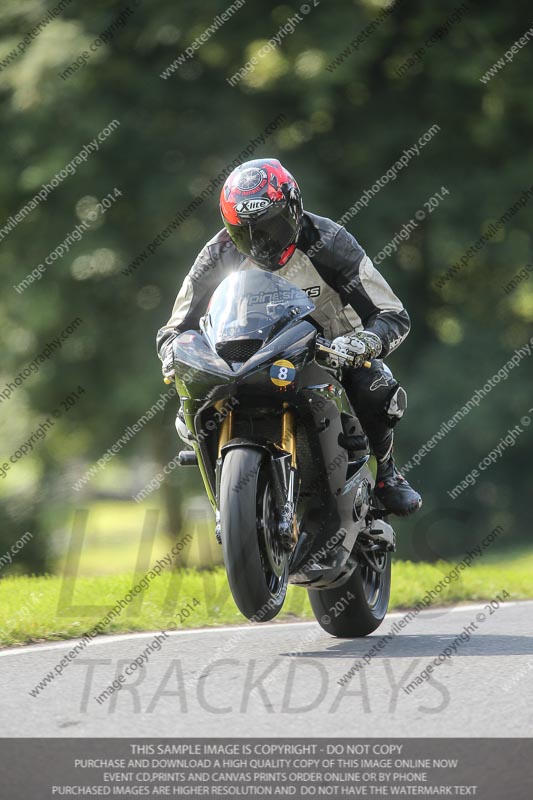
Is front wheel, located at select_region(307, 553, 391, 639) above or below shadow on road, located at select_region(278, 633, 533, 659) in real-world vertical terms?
below

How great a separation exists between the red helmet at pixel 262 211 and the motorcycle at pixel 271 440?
27 cm

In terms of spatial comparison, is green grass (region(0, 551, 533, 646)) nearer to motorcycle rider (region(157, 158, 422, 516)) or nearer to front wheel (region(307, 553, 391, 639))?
front wheel (region(307, 553, 391, 639))

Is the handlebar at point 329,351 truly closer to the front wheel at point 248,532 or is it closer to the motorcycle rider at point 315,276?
the motorcycle rider at point 315,276

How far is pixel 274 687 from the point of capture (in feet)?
15.8

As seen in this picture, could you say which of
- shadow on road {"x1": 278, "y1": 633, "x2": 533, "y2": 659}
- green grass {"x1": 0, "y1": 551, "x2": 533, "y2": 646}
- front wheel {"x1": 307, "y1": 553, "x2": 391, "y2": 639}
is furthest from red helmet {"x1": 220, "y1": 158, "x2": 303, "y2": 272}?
green grass {"x1": 0, "y1": 551, "x2": 533, "y2": 646}

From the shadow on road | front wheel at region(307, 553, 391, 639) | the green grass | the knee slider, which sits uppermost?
the knee slider

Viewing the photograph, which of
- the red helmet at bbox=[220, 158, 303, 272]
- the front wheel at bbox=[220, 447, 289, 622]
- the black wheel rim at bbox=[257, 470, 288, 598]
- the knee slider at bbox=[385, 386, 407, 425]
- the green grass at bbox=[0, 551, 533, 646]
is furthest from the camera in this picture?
the green grass at bbox=[0, 551, 533, 646]

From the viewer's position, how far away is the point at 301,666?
210 inches

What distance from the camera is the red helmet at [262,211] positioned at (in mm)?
5672

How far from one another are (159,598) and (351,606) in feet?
5.85

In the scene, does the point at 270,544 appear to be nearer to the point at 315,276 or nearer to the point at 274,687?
the point at 274,687

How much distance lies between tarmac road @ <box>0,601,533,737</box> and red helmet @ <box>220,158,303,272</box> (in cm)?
193

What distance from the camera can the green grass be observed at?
6738 millimetres

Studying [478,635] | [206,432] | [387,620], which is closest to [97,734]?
[206,432]
